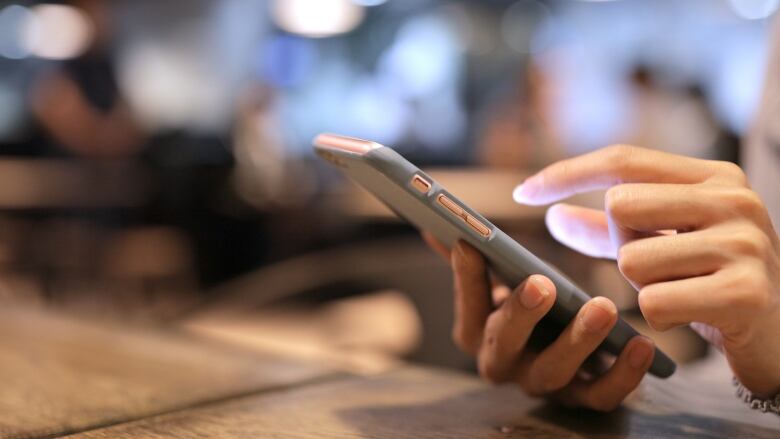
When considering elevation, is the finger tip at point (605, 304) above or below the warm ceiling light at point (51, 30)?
below

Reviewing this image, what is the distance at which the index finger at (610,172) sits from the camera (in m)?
0.55

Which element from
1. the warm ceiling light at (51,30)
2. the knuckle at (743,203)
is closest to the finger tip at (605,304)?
the knuckle at (743,203)

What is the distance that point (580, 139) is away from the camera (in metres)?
6.82

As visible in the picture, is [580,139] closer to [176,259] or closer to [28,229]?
[176,259]

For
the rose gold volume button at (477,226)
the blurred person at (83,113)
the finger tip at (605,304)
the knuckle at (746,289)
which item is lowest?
the finger tip at (605,304)

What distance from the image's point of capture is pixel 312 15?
714 centimetres

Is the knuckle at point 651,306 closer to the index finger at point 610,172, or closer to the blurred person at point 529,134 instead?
the index finger at point 610,172

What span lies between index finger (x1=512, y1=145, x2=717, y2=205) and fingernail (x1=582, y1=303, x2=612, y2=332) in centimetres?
10

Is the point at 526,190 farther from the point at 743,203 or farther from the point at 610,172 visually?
the point at 743,203

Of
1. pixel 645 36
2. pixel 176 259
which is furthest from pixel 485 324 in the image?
pixel 645 36

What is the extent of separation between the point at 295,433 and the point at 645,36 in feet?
24.5

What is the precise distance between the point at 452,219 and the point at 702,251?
0.52 feet

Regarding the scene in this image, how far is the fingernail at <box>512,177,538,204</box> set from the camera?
627mm

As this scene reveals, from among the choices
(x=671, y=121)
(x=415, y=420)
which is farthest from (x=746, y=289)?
(x=671, y=121)
